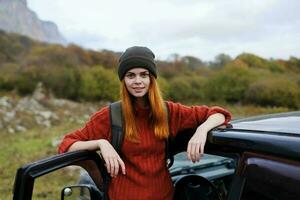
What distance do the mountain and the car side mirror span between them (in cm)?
7436

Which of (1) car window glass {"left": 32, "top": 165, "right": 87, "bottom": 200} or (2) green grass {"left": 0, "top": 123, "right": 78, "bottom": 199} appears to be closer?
(1) car window glass {"left": 32, "top": 165, "right": 87, "bottom": 200}

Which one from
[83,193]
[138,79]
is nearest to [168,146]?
[138,79]

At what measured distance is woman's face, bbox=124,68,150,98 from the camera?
2336mm

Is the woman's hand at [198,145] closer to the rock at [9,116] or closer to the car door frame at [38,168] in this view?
the car door frame at [38,168]

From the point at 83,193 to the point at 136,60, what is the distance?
0.75 meters

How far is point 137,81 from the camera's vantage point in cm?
233

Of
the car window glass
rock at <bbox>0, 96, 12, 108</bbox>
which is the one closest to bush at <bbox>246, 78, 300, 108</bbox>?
rock at <bbox>0, 96, 12, 108</bbox>

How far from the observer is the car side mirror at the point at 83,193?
88.8 inches

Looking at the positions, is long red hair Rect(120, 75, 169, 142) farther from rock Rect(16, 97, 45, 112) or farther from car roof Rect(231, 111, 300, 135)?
rock Rect(16, 97, 45, 112)

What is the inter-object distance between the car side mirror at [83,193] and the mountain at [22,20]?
74.4 m

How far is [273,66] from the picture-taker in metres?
36.9

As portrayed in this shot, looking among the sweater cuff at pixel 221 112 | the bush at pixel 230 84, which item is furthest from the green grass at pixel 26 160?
the bush at pixel 230 84

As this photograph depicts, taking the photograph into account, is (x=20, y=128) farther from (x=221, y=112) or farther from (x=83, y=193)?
(x=221, y=112)

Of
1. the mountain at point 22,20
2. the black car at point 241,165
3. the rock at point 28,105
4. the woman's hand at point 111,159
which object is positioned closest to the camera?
the black car at point 241,165
